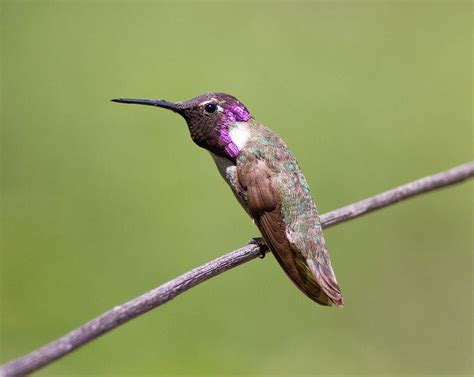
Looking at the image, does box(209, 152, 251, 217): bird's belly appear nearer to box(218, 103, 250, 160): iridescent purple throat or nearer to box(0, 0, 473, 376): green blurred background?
box(218, 103, 250, 160): iridescent purple throat

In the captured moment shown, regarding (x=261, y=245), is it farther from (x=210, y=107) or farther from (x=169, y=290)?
(x=169, y=290)

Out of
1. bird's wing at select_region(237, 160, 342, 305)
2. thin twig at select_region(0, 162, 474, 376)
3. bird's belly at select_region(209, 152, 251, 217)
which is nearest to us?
thin twig at select_region(0, 162, 474, 376)

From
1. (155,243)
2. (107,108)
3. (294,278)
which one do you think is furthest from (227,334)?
(107,108)

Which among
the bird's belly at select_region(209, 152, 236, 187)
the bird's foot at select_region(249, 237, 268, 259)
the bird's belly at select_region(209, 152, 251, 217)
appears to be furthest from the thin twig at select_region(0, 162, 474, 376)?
the bird's belly at select_region(209, 152, 236, 187)

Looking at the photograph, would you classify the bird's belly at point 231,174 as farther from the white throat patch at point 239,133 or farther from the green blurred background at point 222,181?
the green blurred background at point 222,181

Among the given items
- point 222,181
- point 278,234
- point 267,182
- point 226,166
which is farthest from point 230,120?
point 222,181

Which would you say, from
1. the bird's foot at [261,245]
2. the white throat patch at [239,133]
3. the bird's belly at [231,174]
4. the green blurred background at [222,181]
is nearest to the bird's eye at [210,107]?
the white throat patch at [239,133]
